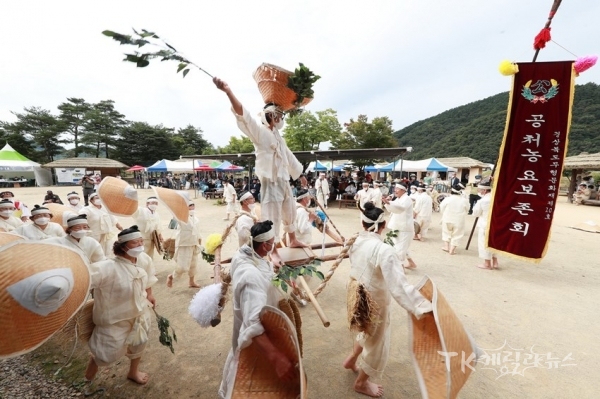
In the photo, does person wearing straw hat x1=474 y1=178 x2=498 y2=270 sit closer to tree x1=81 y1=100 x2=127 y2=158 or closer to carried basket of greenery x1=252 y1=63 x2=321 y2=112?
carried basket of greenery x1=252 y1=63 x2=321 y2=112

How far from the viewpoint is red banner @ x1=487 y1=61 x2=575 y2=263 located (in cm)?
388

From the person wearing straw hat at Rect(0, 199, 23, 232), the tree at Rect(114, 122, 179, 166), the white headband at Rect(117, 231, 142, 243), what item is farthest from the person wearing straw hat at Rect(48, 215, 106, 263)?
the tree at Rect(114, 122, 179, 166)

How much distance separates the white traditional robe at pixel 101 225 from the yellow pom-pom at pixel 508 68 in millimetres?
7918

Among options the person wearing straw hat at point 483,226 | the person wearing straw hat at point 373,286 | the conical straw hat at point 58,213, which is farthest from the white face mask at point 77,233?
the person wearing straw hat at point 483,226

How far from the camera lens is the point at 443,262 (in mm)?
6984

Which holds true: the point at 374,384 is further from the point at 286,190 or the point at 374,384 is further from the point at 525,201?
the point at 525,201

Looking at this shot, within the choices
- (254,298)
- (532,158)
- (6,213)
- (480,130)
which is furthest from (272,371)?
(480,130)

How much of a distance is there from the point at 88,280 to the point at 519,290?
7009 millimetres

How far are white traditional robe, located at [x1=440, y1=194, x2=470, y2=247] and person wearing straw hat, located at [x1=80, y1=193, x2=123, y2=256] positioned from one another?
8534 millimetres

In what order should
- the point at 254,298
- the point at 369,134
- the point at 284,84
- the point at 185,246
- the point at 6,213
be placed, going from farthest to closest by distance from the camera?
the point at 369,134
the point at 185,246
the point at 6,213
the point at 284,84
the point at 254,298

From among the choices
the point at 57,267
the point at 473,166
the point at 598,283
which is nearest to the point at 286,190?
the point at 57,267

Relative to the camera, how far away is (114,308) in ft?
8.80

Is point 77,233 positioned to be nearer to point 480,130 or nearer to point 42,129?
point 42,129

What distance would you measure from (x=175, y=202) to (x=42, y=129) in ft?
158
